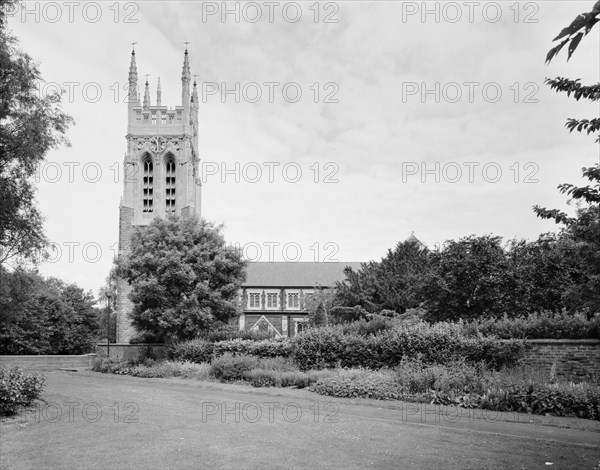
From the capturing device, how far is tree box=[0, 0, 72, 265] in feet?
52.2

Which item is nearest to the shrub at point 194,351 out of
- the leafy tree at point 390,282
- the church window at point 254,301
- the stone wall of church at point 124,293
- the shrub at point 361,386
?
the shrub at point 361,386

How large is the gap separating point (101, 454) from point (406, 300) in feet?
113

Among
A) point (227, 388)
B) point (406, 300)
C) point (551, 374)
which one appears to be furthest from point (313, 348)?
point (406, 300)

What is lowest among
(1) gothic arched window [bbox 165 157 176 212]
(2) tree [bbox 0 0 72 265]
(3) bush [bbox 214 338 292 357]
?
(3) bush [bbox 214 338 292 357]

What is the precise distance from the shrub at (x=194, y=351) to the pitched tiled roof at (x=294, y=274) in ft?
138

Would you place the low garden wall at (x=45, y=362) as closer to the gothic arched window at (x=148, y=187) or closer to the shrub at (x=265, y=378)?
the shrub at (x=265, y=378)

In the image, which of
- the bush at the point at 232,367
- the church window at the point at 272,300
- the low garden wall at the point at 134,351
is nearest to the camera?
the bush at the point at 232,367

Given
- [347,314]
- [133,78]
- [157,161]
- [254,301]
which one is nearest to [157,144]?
[157,161]

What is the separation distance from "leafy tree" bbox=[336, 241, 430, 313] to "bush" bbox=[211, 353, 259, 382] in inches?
724

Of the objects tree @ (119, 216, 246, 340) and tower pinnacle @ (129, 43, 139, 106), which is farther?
tower pinnacle @ (129, 43, 139, 106)

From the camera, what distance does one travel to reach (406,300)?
42156mm

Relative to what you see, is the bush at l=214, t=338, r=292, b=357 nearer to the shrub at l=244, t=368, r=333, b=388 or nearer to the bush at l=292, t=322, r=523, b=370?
the bush at l=292, t=322, r=523, b=370

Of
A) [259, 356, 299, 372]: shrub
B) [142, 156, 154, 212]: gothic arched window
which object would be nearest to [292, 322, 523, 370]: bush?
[259, 356, 299, 372]: shrub

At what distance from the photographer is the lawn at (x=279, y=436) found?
Result: 9273mm
